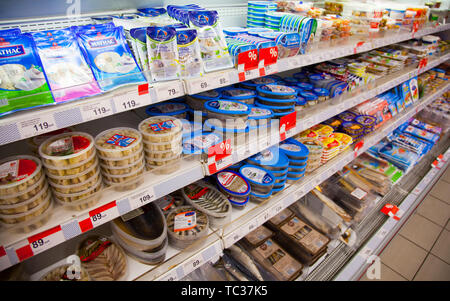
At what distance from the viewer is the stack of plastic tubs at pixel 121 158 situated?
0.94m

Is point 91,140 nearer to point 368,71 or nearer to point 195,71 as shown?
point 195,71

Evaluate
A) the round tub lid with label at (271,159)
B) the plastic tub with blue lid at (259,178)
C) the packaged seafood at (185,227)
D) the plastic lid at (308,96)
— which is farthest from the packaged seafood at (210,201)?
the plastic lid at (308,96)

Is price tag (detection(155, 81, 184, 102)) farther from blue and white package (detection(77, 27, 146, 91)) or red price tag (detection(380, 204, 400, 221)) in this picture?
red price tag (detection(380, 204, 400, 221))

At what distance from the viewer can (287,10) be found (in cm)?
190

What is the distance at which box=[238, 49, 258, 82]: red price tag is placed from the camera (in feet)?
3.79

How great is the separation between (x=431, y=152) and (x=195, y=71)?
332 cm

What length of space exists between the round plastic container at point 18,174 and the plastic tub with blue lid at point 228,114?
0.75m

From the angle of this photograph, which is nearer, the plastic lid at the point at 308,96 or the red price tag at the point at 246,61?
the red price tag at the point at 246,61

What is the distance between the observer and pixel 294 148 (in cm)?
169

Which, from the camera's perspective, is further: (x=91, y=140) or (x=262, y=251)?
(x=262, y=251)

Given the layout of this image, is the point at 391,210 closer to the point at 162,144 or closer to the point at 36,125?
the point at 162,144

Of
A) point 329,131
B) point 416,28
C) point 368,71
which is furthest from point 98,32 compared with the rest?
point 416,28

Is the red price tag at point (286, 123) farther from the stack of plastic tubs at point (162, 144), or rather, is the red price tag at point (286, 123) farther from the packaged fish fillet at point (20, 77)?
the packaged fish fillet at point (20, 77)

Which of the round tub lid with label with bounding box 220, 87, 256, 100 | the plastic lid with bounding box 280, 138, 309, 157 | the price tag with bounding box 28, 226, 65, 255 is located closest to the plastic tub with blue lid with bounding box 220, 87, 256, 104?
the round tub lid with label with bounding box 220, 87, 256, 100
